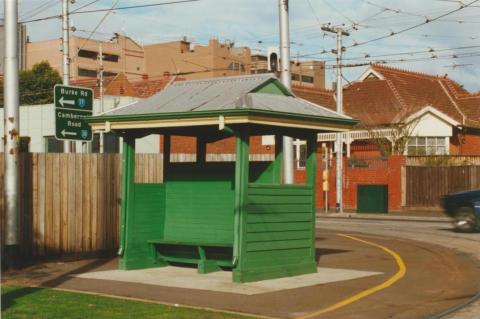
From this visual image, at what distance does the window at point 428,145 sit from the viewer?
4609cm

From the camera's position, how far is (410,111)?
4694 centimetres

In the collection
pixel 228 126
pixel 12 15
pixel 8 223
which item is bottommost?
pixel 8 223

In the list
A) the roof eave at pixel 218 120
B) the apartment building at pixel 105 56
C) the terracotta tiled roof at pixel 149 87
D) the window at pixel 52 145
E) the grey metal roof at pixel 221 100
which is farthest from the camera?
the apartment building at pixel 105 56

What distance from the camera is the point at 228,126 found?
12141 mm

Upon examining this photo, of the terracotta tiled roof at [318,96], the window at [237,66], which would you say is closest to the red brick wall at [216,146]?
the terracotta tiled roof at [318,96]

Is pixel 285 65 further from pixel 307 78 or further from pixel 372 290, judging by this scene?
pixel 307 78

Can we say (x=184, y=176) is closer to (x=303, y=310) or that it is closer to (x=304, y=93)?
(x=303, y=310)

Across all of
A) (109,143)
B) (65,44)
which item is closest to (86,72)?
(109,143)

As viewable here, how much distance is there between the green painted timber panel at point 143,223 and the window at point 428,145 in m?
33.5

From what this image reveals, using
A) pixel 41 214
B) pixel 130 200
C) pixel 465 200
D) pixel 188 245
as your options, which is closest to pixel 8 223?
pixel 41 214

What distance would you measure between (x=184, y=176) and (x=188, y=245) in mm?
1382

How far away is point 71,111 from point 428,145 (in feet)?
110

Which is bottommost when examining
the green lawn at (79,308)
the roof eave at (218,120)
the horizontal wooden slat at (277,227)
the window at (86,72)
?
the green lawn at (79,308)

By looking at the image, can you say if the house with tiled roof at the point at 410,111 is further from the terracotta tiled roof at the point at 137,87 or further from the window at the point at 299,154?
the terracotta tiled roof at the point at 137,87
